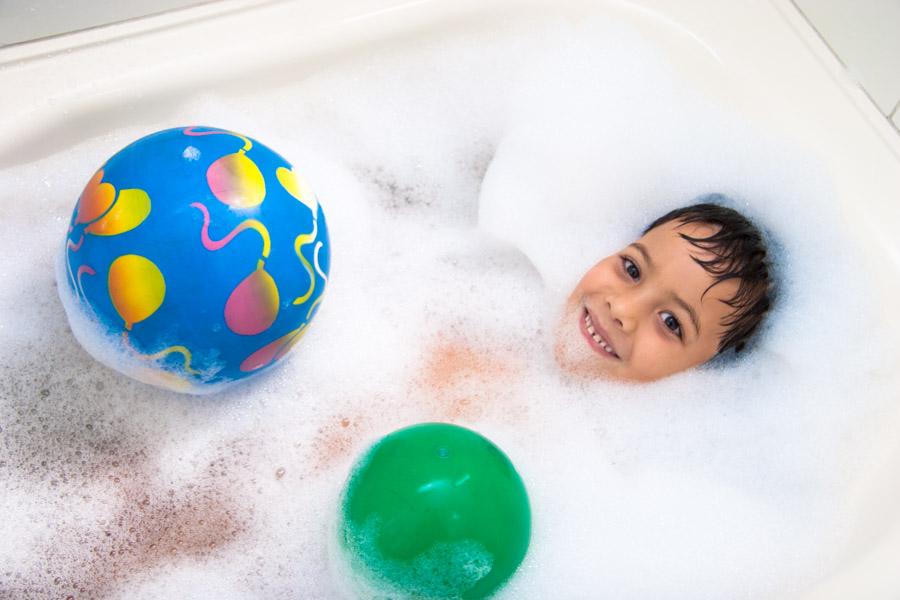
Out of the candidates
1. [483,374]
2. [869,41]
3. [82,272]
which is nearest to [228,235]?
[82,272]

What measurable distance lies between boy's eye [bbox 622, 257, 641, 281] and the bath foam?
0.12 meters

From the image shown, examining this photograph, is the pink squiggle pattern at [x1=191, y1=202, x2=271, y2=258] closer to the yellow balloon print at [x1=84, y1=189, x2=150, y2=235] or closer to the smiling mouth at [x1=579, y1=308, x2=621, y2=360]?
the yellow balloon print at [x1=84, y1=189, x2=150, y2=235]

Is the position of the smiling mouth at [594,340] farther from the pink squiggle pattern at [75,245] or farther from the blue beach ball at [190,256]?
the pink squiggle pattern at [75,245]

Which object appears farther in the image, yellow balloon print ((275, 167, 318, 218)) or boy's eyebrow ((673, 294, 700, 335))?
boy's eyebrow ((673, 294, 700, 335))

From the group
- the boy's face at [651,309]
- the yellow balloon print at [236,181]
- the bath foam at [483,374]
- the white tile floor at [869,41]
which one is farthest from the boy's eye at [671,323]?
the yellow balloon print at [236,181]

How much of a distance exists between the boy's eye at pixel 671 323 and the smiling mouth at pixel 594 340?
0.09 meters

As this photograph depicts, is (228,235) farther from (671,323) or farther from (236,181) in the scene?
(671,323)

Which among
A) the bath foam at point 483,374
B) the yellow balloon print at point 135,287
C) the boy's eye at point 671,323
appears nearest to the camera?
the yellow balloon print at point 135,287

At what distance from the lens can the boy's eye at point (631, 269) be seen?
47.9 inches

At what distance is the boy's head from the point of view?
118 centimetres

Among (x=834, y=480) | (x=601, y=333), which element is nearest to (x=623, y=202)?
(x=601, y=333)

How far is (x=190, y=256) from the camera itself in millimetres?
902

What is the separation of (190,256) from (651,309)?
0.63 m

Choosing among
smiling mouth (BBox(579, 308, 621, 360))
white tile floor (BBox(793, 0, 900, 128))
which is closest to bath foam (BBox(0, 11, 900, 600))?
smiling mouth (BBox(579, 308, 621, 360))
